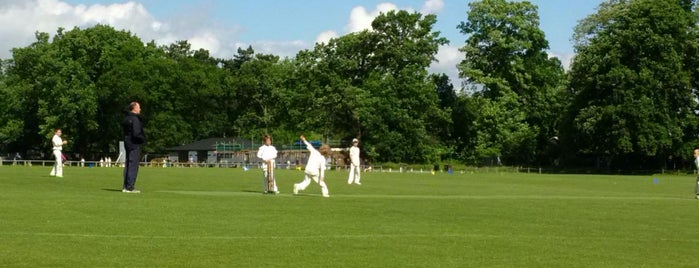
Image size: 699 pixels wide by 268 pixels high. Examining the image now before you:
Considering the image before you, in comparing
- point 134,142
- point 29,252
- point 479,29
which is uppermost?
point 479,29

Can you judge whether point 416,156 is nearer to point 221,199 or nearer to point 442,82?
point 442,82

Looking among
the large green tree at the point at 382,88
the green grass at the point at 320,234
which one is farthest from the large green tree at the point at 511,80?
the green grass at the point at 320,234

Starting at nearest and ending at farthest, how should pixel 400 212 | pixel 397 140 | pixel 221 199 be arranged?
pixel 400 212, pixel 221 199, pixel 397 140

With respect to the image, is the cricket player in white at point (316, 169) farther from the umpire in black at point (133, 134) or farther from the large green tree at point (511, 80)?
the large green tree at point (511, 80)

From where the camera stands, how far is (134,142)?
2205 cm

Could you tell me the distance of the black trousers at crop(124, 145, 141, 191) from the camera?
2205 centimetres

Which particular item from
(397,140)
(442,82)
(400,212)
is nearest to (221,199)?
(400,212)

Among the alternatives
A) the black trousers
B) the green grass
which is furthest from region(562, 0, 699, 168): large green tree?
the black trousers

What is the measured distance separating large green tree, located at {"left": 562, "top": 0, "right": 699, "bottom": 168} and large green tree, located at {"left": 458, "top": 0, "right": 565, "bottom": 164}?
346 inches

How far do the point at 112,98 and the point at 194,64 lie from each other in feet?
54.7

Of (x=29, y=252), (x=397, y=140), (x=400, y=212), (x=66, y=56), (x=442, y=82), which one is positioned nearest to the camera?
(x=29, y=252)

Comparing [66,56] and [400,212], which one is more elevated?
[66,56]

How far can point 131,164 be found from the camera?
22344 millimetres

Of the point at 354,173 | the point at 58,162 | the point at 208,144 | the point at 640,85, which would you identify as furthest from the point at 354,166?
the point at 208,144
